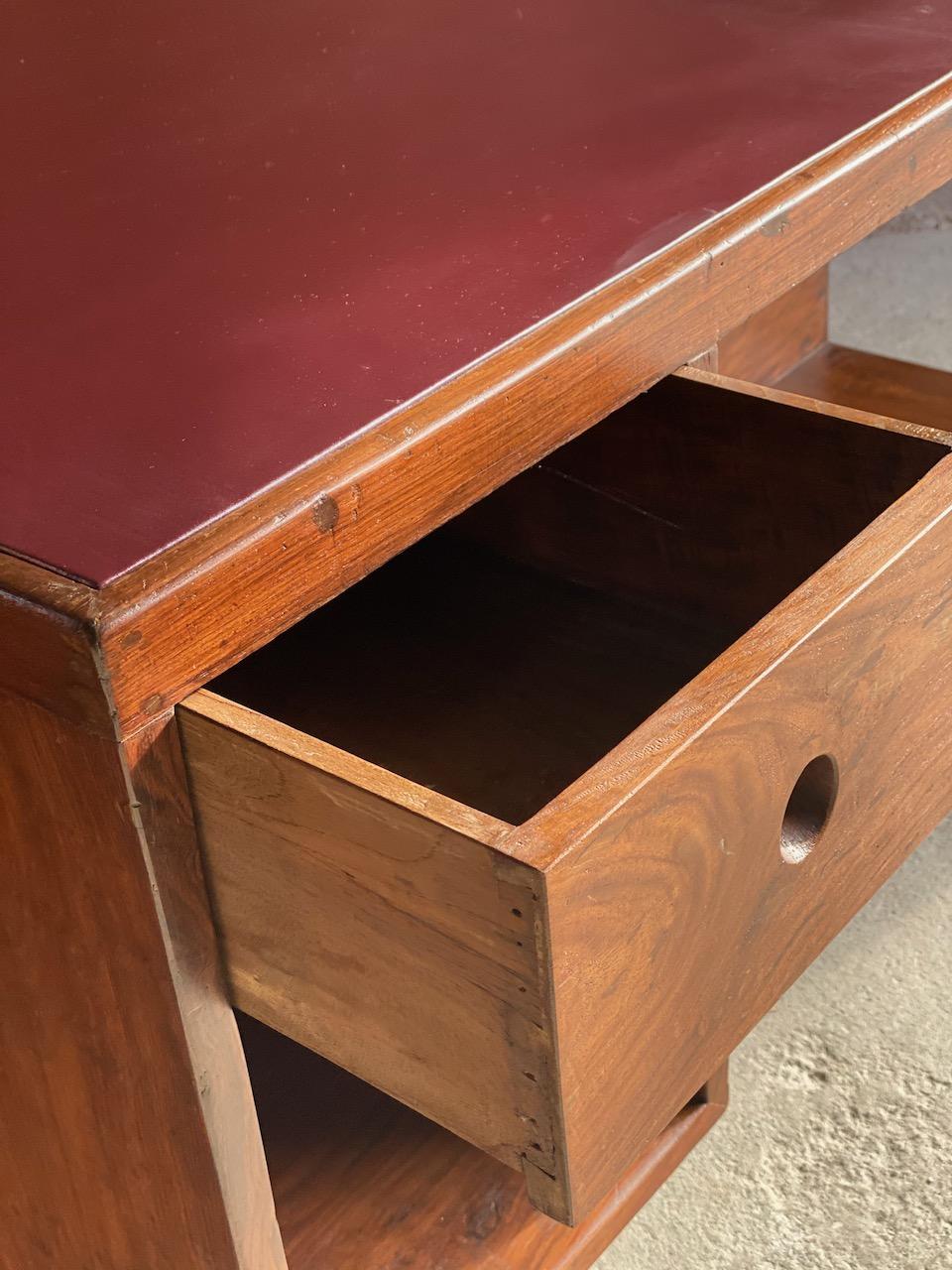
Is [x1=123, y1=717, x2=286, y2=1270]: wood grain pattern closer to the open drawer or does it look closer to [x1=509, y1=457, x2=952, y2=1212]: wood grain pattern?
the open drawer

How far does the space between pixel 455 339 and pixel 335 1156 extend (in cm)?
45

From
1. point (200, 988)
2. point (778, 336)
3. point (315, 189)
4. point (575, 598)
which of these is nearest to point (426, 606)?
point (575, 598)

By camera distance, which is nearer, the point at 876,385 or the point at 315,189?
the point at 315,189

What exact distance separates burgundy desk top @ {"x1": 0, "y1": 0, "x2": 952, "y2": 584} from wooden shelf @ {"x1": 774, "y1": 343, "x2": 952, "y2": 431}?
32 centimetres

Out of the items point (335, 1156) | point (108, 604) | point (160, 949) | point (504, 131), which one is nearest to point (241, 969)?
point (160, 949)

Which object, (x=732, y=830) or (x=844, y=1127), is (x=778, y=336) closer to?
(x=844, y=1127)

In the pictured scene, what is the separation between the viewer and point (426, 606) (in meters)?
0.91

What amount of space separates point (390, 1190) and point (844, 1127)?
272mm

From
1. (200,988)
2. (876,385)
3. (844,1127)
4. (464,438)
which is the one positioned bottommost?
(844,1127)

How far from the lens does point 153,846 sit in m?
0.51

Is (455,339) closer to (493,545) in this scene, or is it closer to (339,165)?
(339,165)

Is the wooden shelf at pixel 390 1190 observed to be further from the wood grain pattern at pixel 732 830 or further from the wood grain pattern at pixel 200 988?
the wood grain pattern at pixel 732 830

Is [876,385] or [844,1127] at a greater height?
[876,385]

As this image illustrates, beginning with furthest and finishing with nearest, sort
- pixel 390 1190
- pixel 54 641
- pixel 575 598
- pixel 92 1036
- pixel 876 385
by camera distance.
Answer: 1. pixel 876 385
2. pixel 575 598
3. pixel 390 1190
4. pixel 92 1036
5. pixel 54 641
